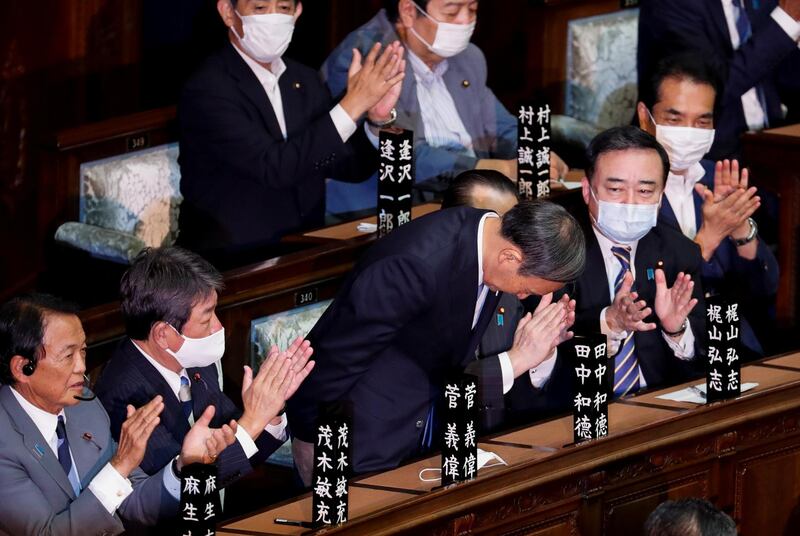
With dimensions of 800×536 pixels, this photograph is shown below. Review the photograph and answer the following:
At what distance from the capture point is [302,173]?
4.59 m

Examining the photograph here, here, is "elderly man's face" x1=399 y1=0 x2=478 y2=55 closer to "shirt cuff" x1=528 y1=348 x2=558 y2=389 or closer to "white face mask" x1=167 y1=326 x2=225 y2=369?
"shirt cuff" x1=528 y1=348 x2=558 y2=389

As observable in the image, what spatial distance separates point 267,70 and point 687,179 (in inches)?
48.8

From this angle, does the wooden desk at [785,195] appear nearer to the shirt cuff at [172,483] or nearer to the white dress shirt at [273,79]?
the white dress shirt at [273,79]

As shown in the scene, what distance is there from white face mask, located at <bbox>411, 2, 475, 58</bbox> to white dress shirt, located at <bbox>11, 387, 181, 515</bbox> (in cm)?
202

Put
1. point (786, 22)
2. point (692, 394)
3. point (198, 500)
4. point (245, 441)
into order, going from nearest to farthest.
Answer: point (198, 500)
point (245, 441)
point (692, 394)
point (786, 22)

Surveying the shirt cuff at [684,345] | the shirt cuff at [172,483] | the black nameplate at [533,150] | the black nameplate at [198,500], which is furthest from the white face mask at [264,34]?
the black nameplate at [198,500]

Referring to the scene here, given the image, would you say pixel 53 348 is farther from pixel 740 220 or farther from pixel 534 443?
pixel 740 220

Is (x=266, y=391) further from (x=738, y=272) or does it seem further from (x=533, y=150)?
(x=738, y=272)

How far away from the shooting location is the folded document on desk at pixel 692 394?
13.2 feet

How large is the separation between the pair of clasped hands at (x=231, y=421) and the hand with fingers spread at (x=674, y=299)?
1.05 meters

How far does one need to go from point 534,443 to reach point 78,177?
1818mm

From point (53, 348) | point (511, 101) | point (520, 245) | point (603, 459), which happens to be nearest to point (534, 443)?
point (603, 459)

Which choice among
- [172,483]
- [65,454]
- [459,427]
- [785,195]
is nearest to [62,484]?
[65,454]

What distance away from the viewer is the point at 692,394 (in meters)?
4.07
